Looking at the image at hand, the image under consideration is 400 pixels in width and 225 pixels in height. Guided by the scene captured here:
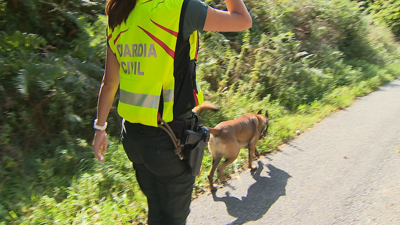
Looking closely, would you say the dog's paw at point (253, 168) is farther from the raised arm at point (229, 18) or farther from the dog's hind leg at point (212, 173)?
the raised arm at point (229, 18)

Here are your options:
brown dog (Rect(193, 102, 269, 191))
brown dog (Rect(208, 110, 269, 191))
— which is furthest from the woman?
brown dog (Rect(208, 110, 269, 191))

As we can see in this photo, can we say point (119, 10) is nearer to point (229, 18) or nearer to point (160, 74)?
point (160, 74)

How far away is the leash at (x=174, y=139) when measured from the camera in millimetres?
1913

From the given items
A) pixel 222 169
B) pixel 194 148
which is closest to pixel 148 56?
pixel 194 148

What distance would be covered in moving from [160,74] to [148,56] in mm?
122

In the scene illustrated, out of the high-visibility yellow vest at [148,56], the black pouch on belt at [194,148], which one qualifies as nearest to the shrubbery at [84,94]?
the black pouch on belt at [194,148]

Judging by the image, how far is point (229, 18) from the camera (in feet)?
5.95

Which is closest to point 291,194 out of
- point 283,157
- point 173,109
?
point 283,157

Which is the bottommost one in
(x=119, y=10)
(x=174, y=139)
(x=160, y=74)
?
(x=174, y=139)

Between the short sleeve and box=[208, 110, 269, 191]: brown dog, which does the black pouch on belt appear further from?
box=[208, 110, 269, 191]: brown dog

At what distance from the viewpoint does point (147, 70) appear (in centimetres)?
183

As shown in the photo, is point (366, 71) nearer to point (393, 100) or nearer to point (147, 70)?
point (393, 100)

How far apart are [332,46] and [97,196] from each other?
9.41m

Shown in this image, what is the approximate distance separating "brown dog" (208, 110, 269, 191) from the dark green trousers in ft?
6.29
